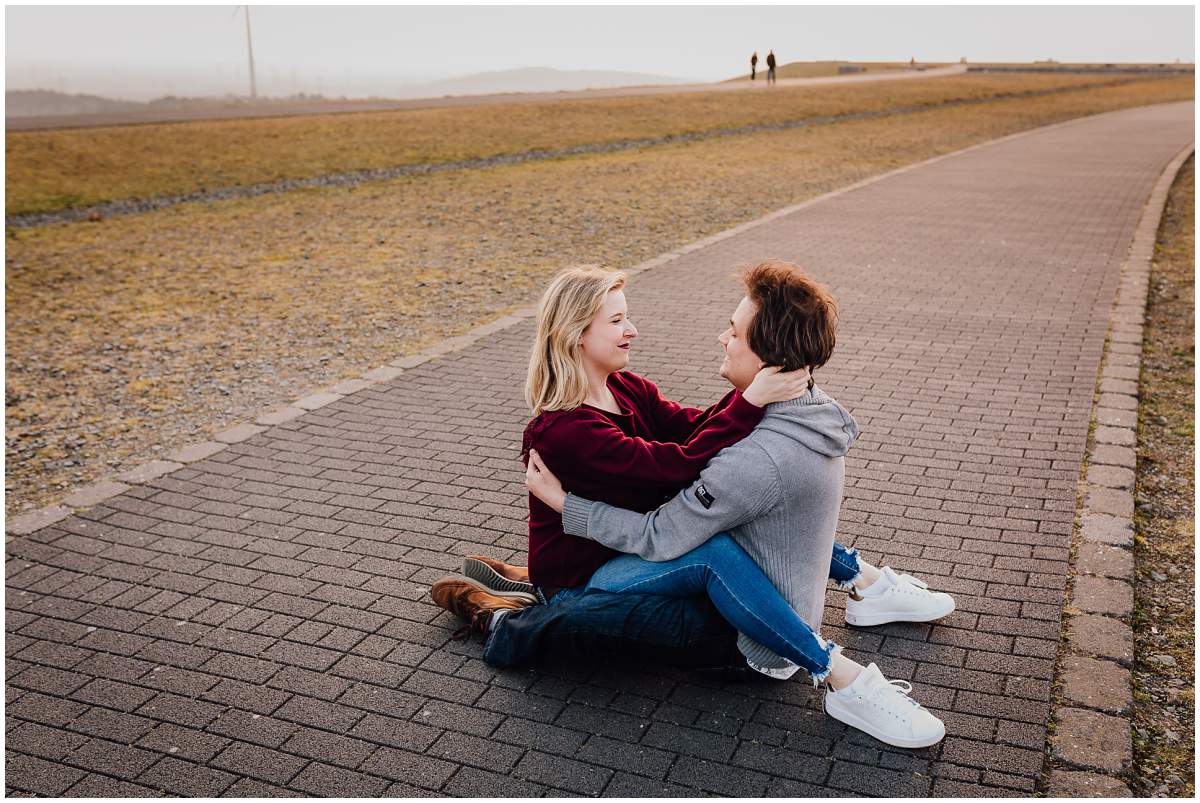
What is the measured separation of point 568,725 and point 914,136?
26.8 metres

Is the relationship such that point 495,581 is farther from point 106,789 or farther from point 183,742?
point 106,789

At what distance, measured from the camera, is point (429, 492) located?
5.88 meters

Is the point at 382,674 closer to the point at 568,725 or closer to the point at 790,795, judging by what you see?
the point at 568,725

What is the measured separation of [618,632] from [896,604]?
120cm

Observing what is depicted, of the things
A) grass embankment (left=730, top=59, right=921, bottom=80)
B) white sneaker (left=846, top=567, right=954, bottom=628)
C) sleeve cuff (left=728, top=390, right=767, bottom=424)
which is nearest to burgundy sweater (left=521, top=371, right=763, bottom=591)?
sleeve cuff (left=728, top=390, right=767, bottom=424)

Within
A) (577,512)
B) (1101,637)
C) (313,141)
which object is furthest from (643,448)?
(313,141)

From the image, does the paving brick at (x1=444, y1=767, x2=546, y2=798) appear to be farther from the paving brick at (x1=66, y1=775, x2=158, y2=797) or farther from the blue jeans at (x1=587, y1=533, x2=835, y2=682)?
the paving brick at (x1=66, y1=775, x2=158, y2=797)

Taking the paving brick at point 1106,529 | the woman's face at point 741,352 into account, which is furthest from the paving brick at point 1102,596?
the woman's face at point 741,352

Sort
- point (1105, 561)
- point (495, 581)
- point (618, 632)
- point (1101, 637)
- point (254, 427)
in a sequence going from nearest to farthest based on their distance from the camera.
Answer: point (618, 632) < point (1101, 637) < point (495, 581) < point (1105, 561) < point (254, 427)

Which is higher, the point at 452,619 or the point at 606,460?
the point at 606,460

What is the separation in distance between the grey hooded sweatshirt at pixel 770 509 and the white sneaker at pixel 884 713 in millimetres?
263

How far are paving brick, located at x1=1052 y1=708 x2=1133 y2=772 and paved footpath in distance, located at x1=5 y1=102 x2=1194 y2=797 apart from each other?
0.11m

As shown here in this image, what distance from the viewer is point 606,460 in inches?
154

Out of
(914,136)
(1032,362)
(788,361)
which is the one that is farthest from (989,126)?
(788,361)
